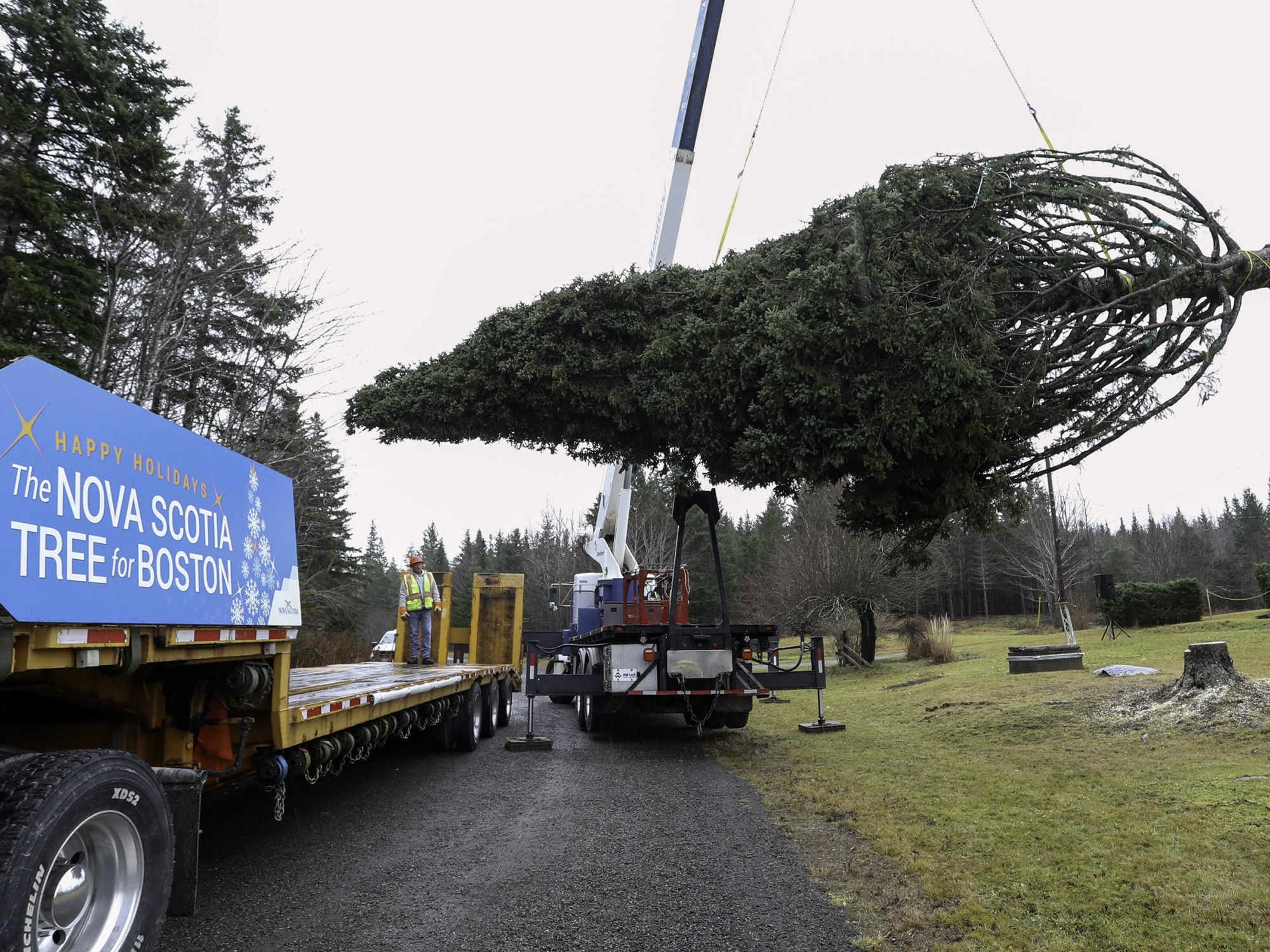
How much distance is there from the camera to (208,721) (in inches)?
177

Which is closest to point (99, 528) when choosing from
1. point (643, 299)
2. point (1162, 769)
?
point (643, 299)

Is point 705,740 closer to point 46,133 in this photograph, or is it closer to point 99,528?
point 99,528

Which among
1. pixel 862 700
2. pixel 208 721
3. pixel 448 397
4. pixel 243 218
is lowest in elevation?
pixel 862 700

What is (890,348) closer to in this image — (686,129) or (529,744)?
(529,744)

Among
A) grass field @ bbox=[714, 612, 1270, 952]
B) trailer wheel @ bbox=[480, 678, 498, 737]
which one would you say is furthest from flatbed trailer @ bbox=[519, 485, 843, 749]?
trailer wheel @ bbox=[480, 678, 498, 737]

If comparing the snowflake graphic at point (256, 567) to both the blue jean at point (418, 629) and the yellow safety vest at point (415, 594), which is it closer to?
the yellow safety vest at point (415, 594)

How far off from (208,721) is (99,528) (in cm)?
170

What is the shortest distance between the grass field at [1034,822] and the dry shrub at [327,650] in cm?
1350

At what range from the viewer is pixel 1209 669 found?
939 centimetres

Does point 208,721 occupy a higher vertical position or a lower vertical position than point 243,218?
lower

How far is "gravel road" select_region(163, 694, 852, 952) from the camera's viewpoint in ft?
13.6

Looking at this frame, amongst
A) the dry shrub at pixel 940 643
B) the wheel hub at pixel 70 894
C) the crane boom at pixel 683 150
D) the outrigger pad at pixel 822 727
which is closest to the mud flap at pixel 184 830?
the wheel hub at pixel 70 894

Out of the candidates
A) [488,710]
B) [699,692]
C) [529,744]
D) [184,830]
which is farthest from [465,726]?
[184,830]

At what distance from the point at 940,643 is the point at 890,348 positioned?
1825 centimetres
